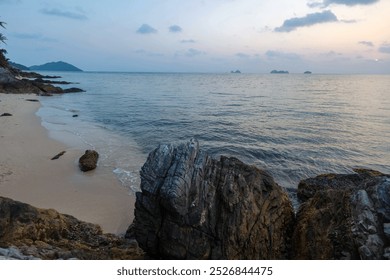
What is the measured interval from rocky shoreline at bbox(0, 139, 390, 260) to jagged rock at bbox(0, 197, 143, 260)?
0.02 m

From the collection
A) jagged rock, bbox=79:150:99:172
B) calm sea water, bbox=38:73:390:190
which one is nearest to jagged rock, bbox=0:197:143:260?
calm sea water, bbox=38:73:390:190

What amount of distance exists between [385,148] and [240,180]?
17925 mm

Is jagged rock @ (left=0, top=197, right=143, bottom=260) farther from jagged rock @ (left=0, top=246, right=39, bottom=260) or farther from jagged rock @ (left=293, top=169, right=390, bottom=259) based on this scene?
jagged rock @ (left=293, top=169, right=390, bottom=259)

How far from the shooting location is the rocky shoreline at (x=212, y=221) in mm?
5945

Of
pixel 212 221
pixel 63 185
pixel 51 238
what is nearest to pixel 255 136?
pixel 63 185

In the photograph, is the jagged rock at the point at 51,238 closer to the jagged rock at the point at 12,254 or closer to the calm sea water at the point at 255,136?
the jagged rock at the point at 12,254

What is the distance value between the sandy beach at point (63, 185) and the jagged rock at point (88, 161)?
30 centimetres

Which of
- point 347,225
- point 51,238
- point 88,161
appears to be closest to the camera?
point 347,225

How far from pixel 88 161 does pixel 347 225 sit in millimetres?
12146

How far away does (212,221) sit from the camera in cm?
654

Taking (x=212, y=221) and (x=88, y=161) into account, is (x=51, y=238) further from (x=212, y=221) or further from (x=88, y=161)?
(x=88, y=161)

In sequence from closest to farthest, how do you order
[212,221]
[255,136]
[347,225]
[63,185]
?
1. [347,225]
2. [212,221]
3. [63,185]
4. [255,136]

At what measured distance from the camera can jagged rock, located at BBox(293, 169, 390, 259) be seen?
5.45m
